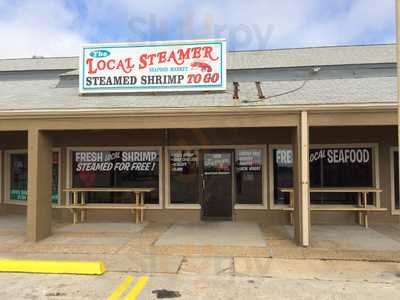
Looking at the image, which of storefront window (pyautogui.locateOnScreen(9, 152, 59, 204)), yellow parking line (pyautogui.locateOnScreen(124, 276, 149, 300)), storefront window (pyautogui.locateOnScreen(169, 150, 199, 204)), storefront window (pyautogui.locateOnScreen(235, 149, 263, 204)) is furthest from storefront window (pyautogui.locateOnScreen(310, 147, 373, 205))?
storefront window (pyautogui.locateOnScreen(9, 152, 59, 204))

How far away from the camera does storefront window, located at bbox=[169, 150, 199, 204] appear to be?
11211mm

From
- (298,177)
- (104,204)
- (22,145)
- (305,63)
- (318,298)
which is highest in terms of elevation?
(305,63)

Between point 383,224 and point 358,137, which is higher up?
point 358,137

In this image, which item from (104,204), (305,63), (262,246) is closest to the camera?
(262,246)

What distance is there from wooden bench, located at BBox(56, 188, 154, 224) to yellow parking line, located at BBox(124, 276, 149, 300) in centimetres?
454

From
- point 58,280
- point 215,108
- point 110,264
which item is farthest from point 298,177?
point 58,280

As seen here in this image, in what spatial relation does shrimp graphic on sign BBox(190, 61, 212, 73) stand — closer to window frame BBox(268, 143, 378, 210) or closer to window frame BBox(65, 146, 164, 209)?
window frame BBox(65, 146, 164, 209)

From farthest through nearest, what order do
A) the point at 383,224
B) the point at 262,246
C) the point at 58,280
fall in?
1. the point at 383,224
2. the point at 262,246
3. the point at 58,280

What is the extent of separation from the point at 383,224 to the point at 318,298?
5.91 meters

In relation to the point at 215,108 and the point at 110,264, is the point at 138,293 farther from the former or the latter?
the point at 215,108

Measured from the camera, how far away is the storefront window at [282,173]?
431 inches

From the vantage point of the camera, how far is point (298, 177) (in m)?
8.34

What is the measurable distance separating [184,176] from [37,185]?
4.00m

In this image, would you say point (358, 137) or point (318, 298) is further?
point (358, 137)
